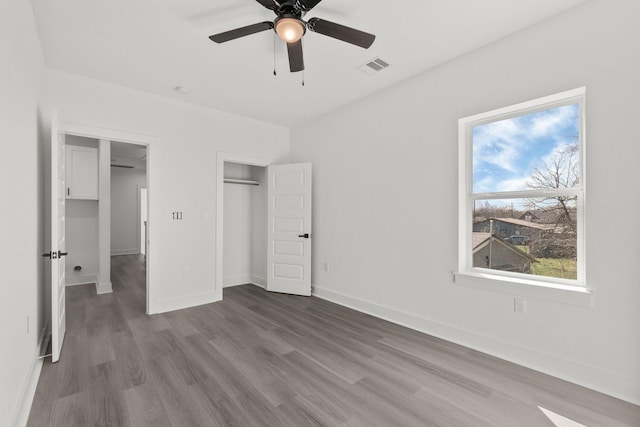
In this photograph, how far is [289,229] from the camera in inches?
185

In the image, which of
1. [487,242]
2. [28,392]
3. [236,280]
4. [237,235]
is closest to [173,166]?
[237,235]

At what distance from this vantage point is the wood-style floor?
185 cm

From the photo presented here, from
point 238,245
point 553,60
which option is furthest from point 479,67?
point 238,245

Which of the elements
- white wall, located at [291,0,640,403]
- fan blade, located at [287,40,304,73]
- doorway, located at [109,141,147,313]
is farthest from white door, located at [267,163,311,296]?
doorway, located at [109,141,147,313]

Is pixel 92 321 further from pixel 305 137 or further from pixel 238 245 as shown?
pixel 305 137

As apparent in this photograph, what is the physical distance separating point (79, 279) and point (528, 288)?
679 cm

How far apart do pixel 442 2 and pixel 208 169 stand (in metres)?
3.39

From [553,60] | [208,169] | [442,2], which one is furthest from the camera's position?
[208,169]

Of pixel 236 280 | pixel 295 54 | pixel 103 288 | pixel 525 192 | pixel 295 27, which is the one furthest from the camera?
pixel 236 280

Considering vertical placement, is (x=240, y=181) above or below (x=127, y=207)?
above

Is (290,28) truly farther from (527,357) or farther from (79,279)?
(79,279)

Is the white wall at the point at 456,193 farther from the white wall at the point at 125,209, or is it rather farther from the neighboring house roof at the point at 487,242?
the white wall at the point at 125,209

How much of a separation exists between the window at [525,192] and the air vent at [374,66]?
3.20 ft

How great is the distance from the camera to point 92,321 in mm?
3432
